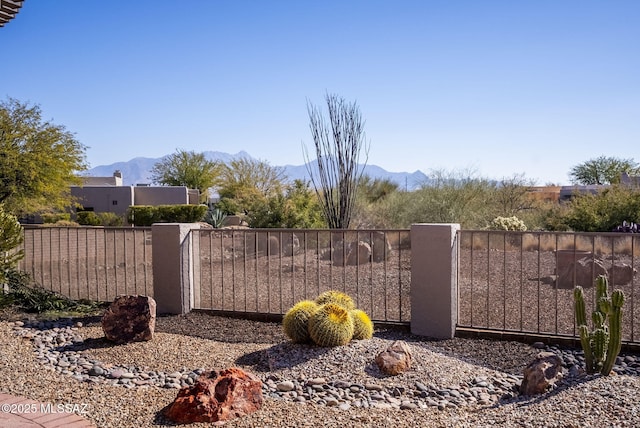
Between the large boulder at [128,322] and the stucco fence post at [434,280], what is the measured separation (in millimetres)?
3221

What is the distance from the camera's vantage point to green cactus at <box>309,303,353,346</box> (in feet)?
19.0

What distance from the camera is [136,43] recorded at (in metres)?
13.4

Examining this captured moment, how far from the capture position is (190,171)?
5122 centimetres

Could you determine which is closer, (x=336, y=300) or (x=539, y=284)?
(x=336, y=300)

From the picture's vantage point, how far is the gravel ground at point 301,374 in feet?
13.8

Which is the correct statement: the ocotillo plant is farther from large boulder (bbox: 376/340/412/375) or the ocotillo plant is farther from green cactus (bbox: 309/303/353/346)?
green cactus (bbox: 309/303/353/346)

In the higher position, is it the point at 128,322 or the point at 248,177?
the point at 248,177

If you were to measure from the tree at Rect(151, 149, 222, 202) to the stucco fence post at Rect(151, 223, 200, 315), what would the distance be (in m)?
41.5

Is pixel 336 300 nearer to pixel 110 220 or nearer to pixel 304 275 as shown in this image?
pixel 304 275

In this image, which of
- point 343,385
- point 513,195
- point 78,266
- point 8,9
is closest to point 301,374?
point 343,385

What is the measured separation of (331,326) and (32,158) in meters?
16.1

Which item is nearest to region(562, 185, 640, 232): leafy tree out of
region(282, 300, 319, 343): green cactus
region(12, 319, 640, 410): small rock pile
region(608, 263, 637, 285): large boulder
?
region(608, 263, 637, 285): large boulder

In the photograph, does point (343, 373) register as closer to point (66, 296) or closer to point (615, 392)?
point (615, 392)

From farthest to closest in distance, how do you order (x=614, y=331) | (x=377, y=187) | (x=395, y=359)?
(x=377, y=187) → (x=395, y=359) → (x=614, y=331)
